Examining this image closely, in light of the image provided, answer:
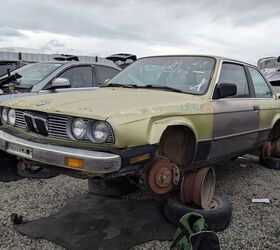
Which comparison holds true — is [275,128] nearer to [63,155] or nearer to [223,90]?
[223,90]

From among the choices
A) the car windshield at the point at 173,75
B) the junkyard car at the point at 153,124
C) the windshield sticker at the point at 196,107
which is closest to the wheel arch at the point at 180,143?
the junkyard car at the point at 153,124

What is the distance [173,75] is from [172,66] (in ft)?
0.51

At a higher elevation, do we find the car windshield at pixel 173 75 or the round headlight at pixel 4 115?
the car windshield at pixel 173 75

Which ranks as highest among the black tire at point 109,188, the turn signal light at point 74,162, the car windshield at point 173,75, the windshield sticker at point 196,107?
the car windshield at point 173,75

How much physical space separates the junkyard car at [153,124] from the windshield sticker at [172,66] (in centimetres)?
1

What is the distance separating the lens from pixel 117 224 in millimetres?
3795

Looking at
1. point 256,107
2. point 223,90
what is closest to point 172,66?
point 223,90

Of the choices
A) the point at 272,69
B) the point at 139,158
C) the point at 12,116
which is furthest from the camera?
the point at 272,69

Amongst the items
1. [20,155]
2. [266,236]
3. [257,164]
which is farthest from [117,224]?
[257,164]

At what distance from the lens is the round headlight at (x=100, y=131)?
3004 millimetres

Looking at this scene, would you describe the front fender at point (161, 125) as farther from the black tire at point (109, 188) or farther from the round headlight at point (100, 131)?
the black tire at point (109, 188)

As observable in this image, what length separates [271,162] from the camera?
617cm

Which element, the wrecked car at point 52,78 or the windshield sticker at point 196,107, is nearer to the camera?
the windshield sticker at point 196,107

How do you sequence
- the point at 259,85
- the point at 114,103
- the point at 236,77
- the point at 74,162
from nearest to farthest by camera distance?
1. the point at 74,162
2. the point at 114,103
3. the point at 236,77
4. the point at 259,85
